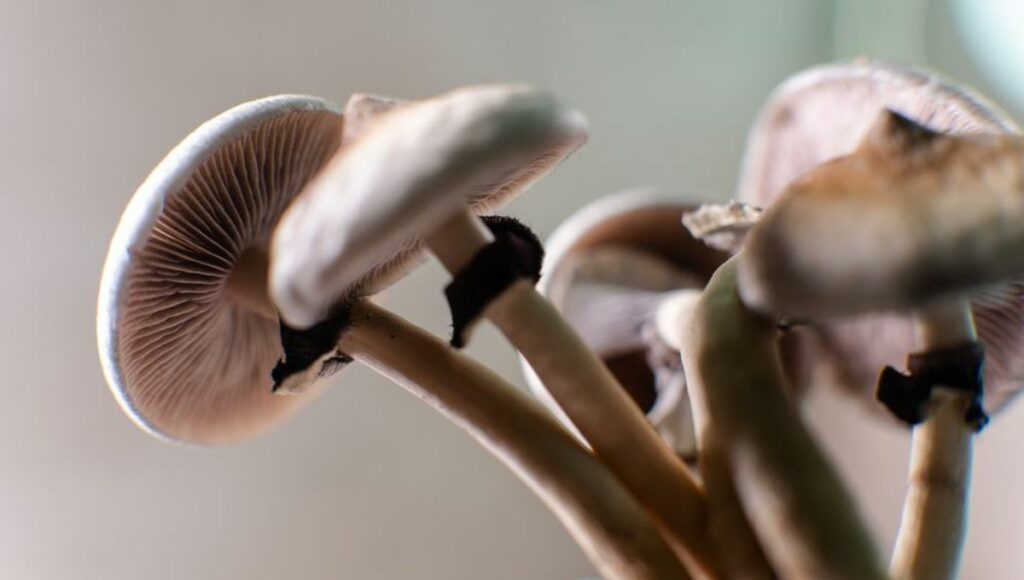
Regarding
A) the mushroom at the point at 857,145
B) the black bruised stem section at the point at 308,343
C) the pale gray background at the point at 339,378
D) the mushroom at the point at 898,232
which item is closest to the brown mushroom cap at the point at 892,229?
the mushroom at the point at 898,232

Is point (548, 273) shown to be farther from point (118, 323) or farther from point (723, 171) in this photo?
point (723, 171)

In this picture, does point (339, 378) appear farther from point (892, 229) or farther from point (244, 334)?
point (892, 229)

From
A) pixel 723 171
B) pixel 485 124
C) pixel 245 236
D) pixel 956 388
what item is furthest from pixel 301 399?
pixel 723 171

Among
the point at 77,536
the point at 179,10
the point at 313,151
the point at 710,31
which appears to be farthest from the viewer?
the point at 710,31

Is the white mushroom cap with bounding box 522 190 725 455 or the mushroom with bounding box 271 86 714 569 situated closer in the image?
the mushroom with bounding box 271 86 714 569

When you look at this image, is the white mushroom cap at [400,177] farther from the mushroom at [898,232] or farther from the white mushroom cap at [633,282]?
the white mushroom cap at [633,282]

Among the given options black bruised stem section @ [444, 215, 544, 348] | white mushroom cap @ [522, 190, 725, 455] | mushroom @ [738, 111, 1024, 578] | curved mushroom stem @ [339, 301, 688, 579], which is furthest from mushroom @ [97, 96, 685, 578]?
white mushroom cap @ [522, 190, 725, 455]

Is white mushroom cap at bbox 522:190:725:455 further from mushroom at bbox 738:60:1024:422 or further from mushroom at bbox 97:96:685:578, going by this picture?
mushroom at bbox 97:96:685:578
